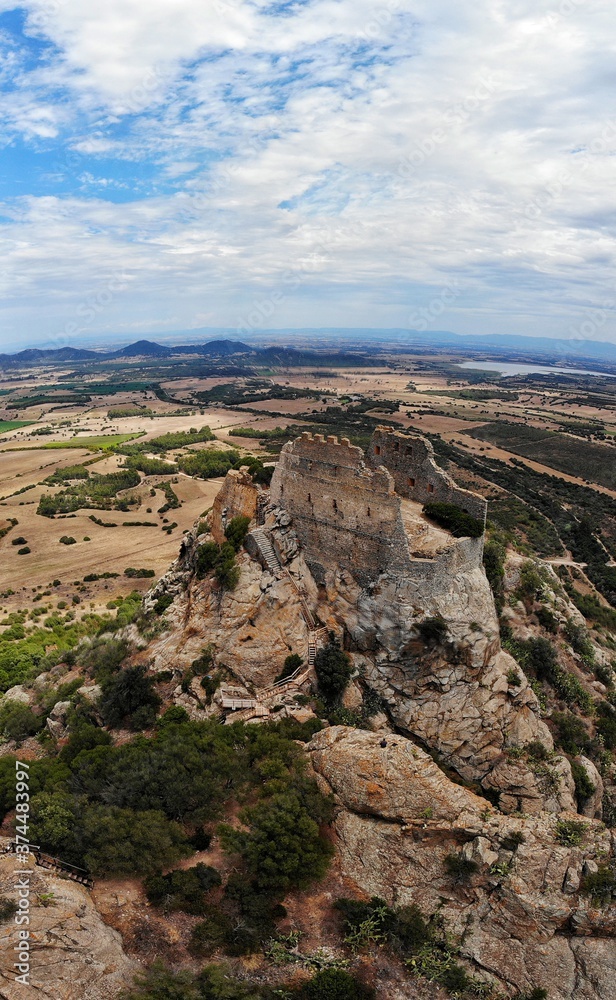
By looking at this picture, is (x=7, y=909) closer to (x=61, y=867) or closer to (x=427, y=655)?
(x=61, y=867)

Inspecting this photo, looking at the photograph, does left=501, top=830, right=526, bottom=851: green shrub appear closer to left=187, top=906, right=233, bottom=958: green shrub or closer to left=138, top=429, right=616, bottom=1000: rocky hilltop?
left=138, top=429, right=616, bottom=1000: rocky hilltop

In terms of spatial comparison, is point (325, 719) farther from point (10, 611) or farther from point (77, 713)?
point (10, 611)

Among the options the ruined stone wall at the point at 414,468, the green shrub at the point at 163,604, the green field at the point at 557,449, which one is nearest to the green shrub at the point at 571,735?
the ruined stone wall at the point at 414,468

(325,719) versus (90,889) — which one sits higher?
(325,719)

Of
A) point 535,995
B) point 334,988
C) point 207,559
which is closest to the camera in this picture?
point 334,988

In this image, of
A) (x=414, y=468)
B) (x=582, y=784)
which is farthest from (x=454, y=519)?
(x=582, y=784)

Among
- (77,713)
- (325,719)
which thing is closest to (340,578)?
A: (325,719)
